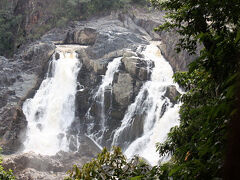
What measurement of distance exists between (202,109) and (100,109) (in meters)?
18.5

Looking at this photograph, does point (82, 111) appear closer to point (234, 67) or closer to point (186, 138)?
point (186, 138)

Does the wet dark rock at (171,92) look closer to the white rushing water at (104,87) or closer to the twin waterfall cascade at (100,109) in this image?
the twin waterfall cascade at (100,109)

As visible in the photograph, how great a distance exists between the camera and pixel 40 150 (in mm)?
18984

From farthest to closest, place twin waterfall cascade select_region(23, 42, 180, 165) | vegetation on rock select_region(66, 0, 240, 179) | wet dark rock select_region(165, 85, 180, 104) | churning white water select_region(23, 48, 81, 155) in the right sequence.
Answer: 1. churning white water select_region(23, 48, 81, 155)
2. wet dark rock select_region(165, 85, 180, 104)
3. twin waterfall cascade select_region(23, 42, 180, 165)
4. vegetation on rock select_region(66, 0, 240, 179)

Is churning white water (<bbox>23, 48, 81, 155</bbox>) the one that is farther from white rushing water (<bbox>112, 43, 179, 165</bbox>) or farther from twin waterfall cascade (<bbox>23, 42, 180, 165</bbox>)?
white rushing water (<bbox>112, 43, 179, 165</bbox>)

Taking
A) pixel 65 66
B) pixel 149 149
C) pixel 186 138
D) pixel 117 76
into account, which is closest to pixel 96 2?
pixel 65 66

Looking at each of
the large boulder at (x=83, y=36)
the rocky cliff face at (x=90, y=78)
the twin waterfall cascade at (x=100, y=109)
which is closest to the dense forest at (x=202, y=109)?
the twin waterfall cascade at (x=100, y=109)

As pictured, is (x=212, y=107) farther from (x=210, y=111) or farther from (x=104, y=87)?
(x=104, y=87)

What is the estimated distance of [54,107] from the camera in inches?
892

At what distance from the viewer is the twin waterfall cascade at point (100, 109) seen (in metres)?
17.8

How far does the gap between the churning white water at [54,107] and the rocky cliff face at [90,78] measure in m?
0.59

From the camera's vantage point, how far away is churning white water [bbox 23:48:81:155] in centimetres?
1998

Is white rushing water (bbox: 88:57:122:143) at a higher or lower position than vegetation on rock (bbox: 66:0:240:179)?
lower

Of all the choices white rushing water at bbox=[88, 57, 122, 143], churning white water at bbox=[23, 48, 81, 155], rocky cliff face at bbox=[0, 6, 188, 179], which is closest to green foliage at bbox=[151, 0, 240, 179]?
rocky cliff face at bbox=[0, 6, 188, 179]
